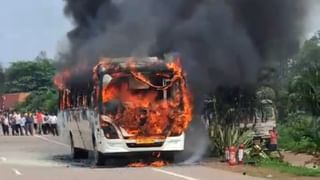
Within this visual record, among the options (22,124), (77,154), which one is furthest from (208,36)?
(22,124)

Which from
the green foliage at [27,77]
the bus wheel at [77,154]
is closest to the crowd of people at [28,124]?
the bus wheel at [77,154]

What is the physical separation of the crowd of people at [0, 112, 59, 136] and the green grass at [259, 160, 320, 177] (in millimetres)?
29604

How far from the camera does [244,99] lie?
23.5 metres

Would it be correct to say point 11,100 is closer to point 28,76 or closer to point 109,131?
point 28,76

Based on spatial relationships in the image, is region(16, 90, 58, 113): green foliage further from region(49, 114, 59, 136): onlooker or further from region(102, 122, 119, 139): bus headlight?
region(102, 122, 119, 139): bus headlight

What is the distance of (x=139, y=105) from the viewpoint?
20.5 metres

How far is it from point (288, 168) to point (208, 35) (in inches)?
180

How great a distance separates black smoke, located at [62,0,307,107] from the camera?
70.9 feet

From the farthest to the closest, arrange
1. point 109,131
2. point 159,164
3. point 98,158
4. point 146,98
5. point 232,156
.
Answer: point 98,158 → point 159,164 → point 232,156 → point 146,98 → point 109,131

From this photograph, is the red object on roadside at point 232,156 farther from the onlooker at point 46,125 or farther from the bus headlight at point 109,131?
the onlooker at point 46,125

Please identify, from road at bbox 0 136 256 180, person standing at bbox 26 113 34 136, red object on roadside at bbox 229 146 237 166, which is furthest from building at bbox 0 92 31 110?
red object on roadside at bbox 229 146 237 166

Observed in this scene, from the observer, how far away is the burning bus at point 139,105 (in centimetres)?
2033

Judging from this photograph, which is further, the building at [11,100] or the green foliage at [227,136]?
the building at [11,100]

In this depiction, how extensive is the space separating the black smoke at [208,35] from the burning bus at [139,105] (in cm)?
94
